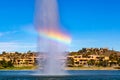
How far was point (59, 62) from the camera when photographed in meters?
91.1

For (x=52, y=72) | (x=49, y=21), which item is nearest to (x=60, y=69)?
(x=52, y=72)

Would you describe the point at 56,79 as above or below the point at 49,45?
below

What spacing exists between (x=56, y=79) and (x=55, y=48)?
13.0m

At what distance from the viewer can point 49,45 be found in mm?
90250

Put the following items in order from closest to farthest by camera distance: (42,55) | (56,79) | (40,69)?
(56,79), (42,55), (40,69)

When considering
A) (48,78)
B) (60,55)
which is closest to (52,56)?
(60,55)

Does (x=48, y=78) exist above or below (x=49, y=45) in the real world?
below

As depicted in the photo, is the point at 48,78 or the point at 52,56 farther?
the point at 52,56

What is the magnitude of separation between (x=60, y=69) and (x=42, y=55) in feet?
23.5

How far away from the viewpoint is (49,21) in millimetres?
90062

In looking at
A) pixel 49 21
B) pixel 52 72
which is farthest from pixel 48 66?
pixel 49 21

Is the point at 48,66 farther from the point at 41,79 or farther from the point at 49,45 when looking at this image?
the point at 41,79

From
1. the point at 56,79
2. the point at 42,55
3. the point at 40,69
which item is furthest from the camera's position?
the point at 40,69

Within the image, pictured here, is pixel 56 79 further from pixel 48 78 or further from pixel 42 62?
pixel 42 62
